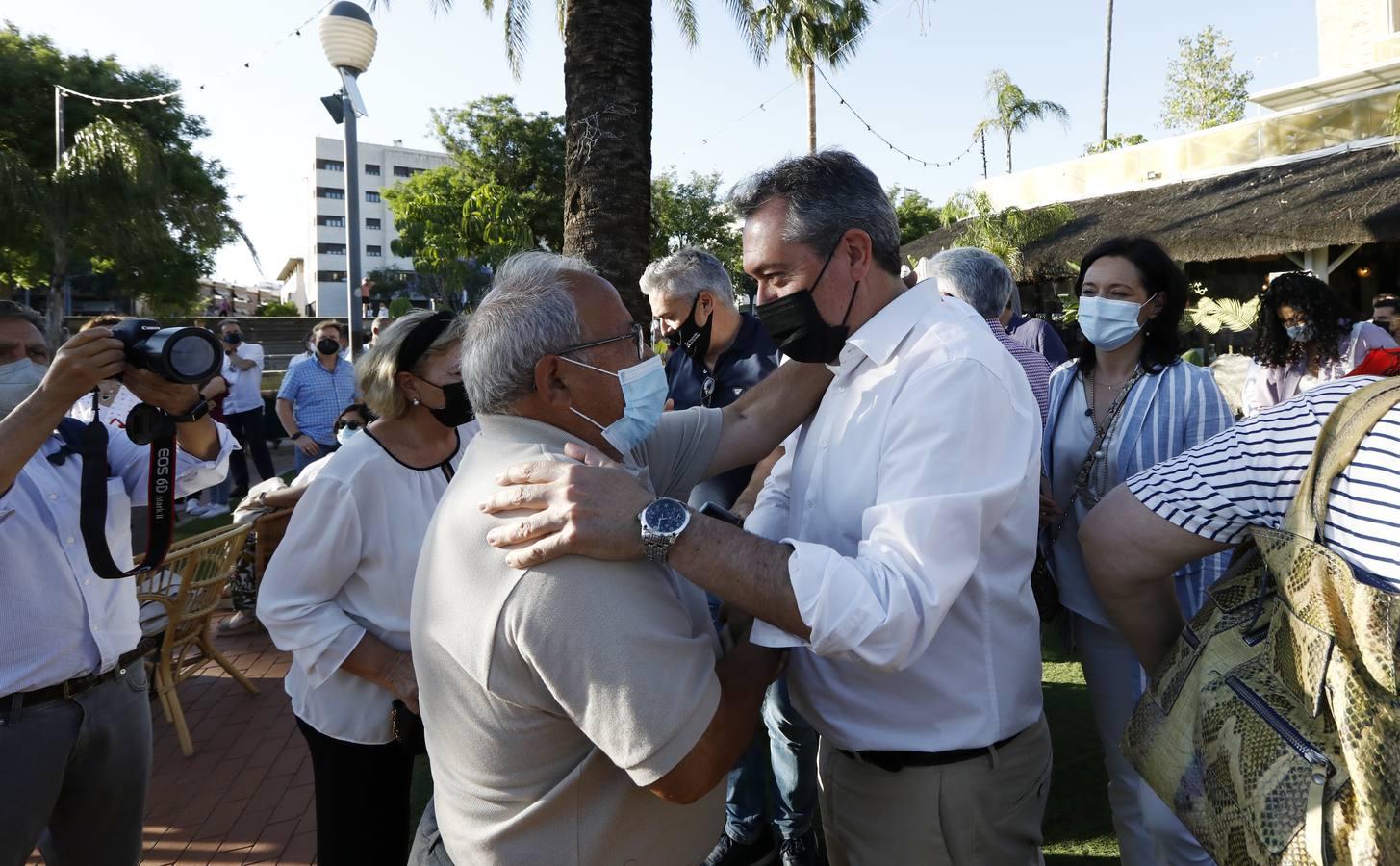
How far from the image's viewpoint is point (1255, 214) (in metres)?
15.3

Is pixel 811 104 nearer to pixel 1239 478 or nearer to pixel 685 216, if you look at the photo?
pixel 685 216

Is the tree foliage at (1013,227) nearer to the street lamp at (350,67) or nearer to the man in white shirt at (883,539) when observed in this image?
the street lamp at (350,67)

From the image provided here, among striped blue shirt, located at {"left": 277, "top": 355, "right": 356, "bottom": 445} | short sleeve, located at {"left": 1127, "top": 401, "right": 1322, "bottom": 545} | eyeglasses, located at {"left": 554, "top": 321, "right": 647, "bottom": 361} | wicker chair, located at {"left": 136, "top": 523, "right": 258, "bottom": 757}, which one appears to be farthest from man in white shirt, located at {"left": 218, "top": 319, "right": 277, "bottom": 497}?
short sleeve, located at {"left": 1127, "top": 401, "right": 1322, "bottom": 545}

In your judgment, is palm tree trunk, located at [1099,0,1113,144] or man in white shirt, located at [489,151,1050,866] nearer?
man in white shirt, located at [489,151,1050,866]

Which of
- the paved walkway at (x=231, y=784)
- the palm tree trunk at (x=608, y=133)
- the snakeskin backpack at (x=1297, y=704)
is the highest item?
the palm tree trunk at (x=608, y=133)

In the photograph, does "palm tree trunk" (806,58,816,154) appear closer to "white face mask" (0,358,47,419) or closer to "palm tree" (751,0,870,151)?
"palm tree" (751,0,870,151)

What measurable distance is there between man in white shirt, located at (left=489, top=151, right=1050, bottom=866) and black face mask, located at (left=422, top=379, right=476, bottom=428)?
1.02 m

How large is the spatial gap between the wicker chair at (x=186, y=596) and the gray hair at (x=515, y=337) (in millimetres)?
3273

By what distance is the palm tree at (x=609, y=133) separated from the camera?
5.32 m

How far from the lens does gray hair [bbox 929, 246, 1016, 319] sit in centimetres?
398

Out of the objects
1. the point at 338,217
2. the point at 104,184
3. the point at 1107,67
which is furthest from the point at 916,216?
the point at 338,217

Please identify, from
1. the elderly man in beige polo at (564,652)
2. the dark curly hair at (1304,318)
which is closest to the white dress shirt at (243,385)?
the elderly man in beige polo at (564,652)

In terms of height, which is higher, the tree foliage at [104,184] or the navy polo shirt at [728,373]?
the tree foliage at [104,184]

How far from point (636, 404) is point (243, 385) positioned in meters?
A: 9.99
